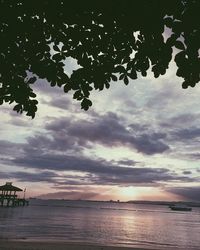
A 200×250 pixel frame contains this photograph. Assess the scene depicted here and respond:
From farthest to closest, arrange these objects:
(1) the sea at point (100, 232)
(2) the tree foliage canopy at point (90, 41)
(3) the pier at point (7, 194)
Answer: (3) the pier at point (7, 194), (1) the sea at point (100, 232), (2) the tree foliage canopy at point (90, 41)

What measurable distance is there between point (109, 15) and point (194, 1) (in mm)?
1162

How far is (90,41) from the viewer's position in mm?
5902

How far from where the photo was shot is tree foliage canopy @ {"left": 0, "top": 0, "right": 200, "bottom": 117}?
4.95 m

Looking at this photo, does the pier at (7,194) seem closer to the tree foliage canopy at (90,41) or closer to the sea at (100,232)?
the sea at (100,232)

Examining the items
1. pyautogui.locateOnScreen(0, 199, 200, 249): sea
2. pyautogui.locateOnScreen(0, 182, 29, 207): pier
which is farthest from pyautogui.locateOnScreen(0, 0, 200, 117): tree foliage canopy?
pyautogui.locateOnScreen(0, 182, 29, 207): pier

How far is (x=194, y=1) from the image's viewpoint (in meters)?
4.76

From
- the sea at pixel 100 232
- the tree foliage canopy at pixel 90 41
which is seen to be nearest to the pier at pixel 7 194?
the sea at pixel 100 232

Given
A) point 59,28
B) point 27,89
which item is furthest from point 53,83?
point 59,28

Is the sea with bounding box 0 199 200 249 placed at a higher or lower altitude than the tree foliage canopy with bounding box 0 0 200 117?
lower

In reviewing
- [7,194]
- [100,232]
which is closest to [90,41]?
[100,232]

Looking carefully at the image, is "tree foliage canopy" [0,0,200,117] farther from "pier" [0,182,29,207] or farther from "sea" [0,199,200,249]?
"pier" [0,182,29,207]

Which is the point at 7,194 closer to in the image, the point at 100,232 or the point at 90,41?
the point at 100,232

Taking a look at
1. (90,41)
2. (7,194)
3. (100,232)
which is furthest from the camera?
(7,194)

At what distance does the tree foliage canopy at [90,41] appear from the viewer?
4953 mm
